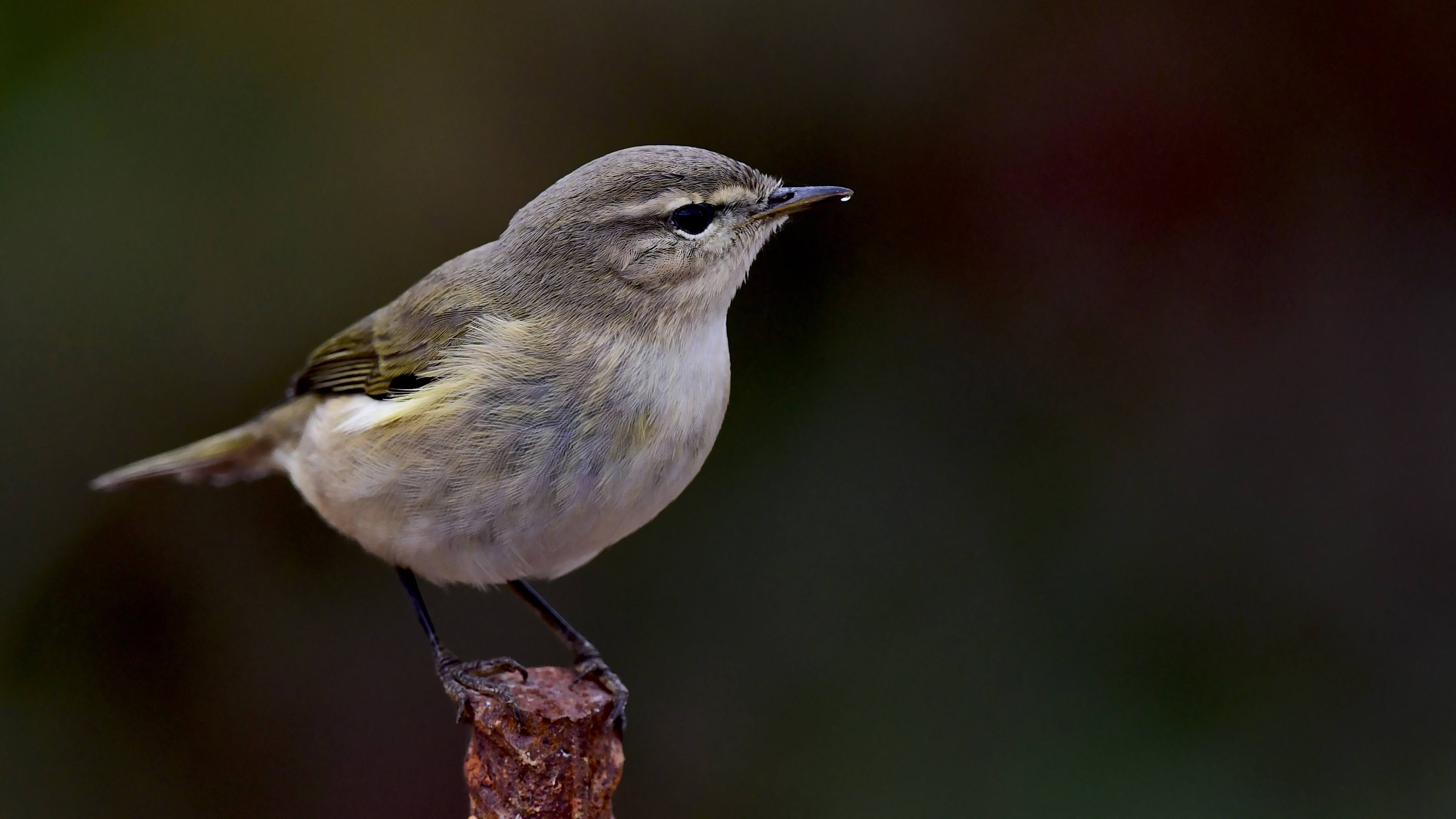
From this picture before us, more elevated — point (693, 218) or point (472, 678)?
point (693, 218)

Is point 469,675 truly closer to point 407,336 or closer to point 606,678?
point 606,678

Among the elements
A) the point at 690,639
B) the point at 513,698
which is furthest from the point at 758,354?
the point at 513,698

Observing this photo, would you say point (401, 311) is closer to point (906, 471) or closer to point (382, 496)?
point (382, 496)

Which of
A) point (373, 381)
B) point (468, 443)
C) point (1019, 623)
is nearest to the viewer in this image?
point (468, 443)

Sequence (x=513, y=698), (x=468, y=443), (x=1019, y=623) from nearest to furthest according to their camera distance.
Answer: (x=513, y=698) < (x=468, y=443) < (x=1019, y=623)

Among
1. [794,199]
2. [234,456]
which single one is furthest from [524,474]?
[234,456]

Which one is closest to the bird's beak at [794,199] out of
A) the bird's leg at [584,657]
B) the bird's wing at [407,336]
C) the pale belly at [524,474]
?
the pale belly at [524,474]

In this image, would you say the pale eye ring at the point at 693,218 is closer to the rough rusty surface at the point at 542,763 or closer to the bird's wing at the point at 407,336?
the bird's wing at the point at 407,336
